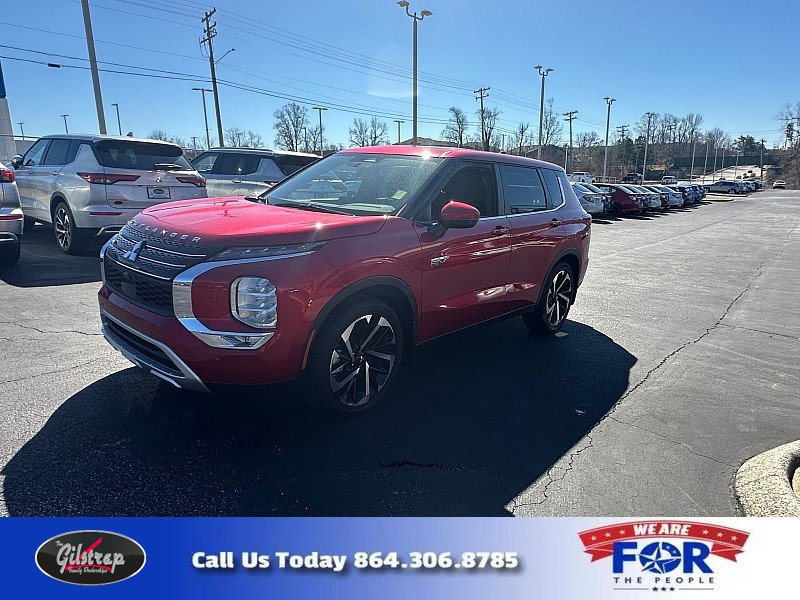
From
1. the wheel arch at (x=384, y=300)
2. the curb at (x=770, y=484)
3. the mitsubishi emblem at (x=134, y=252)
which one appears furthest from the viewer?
the mitsubishi emblem at (x=134, y=252)

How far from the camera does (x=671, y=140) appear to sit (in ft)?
449

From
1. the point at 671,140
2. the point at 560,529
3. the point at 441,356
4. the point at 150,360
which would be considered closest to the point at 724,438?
the point at 560,529

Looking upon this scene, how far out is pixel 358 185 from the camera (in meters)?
4.21

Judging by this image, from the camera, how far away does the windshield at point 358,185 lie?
3.91 m

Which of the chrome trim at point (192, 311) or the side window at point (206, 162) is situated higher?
the side window at point (206, 162)

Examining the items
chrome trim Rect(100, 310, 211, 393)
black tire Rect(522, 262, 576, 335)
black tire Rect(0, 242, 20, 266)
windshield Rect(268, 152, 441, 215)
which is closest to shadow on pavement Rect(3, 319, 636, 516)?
chrome trim Rect(100, 310, 211, 393)

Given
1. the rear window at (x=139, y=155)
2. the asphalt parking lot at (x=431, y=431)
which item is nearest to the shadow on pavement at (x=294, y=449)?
the asphalt parking lot at (x=431, y=431)

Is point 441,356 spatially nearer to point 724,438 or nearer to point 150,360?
point 724,438

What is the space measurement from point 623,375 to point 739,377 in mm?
1063

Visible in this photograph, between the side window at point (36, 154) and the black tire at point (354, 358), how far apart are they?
8456 millimetres

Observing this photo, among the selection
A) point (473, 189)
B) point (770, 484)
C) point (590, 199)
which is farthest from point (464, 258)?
point (590, 199)

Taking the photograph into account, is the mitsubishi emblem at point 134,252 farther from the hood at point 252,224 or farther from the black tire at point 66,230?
the black tire at point 66,230

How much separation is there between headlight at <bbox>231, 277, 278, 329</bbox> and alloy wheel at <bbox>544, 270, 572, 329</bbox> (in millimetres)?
3351

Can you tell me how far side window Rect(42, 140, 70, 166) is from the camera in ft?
28.0
